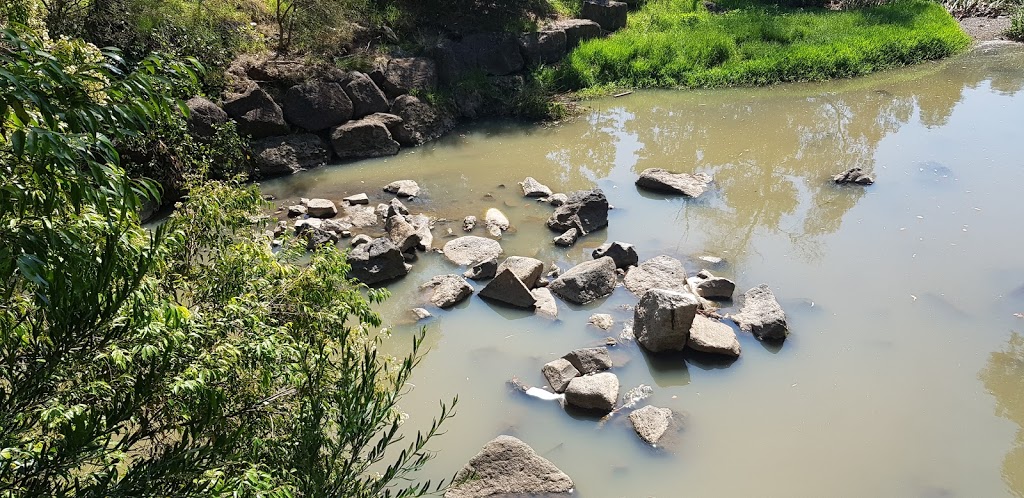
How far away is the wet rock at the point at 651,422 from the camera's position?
18.4 feet

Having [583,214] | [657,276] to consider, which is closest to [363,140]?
[583,214]

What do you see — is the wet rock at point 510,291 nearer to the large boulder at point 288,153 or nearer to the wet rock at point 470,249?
the wet rock at point 470,249

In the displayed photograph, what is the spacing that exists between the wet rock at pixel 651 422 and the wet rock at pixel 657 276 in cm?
195

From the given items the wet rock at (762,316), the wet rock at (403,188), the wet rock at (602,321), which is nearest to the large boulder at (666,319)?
the wet rock at (602,321)

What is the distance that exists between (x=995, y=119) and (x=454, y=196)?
941 centimetres

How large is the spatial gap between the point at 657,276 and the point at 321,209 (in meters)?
4.20

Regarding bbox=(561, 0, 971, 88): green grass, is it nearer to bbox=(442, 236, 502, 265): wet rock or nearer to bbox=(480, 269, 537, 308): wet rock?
bbox=(442, 236, 502, 265): wet rock

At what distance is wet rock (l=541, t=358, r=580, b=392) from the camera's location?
6.16m

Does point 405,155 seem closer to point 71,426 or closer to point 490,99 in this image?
point 490,99

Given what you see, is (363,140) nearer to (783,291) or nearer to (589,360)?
(589,360)

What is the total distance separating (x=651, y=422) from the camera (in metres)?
5.72

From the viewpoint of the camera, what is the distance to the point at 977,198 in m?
9.91

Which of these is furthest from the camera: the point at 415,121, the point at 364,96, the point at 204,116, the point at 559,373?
the point at 415,121

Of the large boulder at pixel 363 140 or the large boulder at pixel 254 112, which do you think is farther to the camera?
the large boulder at pixel 363 140
